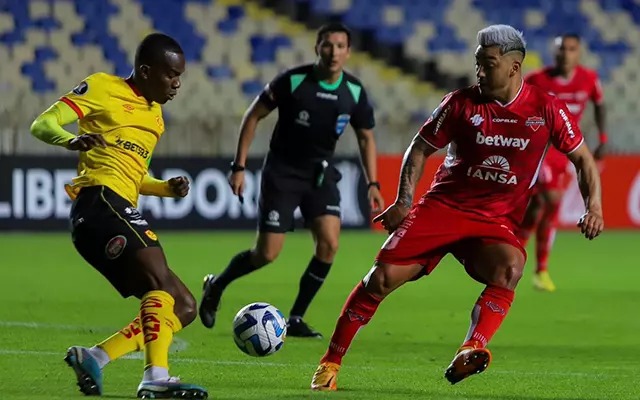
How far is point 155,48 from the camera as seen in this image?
6.61 m

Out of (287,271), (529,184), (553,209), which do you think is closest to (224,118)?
(287,271)

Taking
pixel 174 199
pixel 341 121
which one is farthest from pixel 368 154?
pixel 174 199

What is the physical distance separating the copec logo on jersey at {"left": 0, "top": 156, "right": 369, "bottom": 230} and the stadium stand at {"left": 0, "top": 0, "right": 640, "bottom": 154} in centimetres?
37

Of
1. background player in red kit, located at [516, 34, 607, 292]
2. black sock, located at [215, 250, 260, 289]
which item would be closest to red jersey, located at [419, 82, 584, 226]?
black sock, located at [215, 250, 260, 289]

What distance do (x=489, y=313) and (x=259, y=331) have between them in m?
1.25

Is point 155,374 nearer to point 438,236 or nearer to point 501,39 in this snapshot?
point 438,236

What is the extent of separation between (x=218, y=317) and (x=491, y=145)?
4.14m

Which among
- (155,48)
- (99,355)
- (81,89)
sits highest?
(155,48)

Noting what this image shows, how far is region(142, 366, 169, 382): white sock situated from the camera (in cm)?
616

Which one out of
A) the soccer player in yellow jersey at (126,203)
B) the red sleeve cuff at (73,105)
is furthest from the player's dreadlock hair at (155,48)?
the red sleeve cuff at (73,105)

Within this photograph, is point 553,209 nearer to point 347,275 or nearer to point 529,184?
point 347,275

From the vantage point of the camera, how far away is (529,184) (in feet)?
23.1

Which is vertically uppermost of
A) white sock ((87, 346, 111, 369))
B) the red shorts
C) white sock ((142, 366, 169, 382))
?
the red shorts

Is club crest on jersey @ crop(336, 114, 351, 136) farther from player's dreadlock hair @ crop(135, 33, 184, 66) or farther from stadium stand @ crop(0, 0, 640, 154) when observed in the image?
stadium stand @ crop(0, 0, 640, 154)
